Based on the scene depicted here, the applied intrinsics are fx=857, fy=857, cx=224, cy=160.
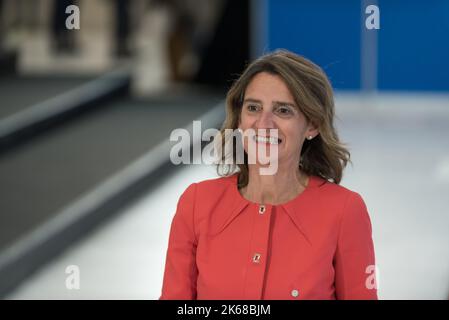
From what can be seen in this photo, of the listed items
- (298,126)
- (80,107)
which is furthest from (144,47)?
(298,126)

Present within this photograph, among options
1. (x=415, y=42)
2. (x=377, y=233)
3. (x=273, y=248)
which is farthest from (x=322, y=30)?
(x=273, y=248)

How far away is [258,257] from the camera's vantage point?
1.43 metres

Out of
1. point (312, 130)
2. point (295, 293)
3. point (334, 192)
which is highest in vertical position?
point (312, 130)

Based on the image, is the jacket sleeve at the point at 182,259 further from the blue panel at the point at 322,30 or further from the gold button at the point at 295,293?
the blue panel at the point at 322,30

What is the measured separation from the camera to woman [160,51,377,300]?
1422 millimetres

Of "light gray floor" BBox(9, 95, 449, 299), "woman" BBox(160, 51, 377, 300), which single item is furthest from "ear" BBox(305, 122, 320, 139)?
"light gray floor" BBox(9, 95, 449, 299)

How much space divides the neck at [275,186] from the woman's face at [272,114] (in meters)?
0.06

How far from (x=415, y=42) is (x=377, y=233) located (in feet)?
13.7

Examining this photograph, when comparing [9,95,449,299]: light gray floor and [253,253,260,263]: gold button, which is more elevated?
[253,253,260,263]: gold button

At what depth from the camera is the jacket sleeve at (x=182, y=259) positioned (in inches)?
58.3

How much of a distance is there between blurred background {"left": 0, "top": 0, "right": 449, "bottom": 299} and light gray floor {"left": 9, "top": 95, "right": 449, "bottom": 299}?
1 cm

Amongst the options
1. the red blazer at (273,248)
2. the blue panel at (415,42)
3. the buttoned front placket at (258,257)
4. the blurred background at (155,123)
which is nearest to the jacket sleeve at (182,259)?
the red blazer at (273,248)

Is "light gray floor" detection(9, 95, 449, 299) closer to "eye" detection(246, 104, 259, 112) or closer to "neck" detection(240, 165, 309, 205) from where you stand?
"neck" detection(240, 165, 309, 205)

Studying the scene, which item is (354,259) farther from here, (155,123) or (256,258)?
(155,123)
